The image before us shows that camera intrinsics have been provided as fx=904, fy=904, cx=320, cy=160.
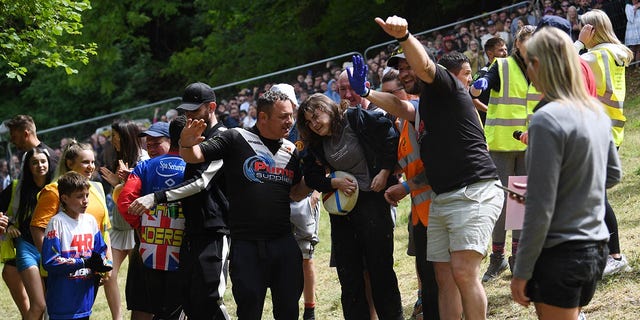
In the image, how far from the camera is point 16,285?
28.9 feet

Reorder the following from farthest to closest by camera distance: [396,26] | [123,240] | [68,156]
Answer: [123,240], [68,156], [396,26]

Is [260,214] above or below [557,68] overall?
below

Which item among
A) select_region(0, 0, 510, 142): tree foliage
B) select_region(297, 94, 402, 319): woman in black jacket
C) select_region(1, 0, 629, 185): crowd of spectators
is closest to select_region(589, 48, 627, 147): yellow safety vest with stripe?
select_region(297, 94, 402, 319): woman in black jacket

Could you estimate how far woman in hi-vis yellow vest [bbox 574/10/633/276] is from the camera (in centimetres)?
689

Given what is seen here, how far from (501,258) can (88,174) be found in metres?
3.68

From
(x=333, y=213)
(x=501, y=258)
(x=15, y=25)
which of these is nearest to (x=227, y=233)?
(x=333, y=213)

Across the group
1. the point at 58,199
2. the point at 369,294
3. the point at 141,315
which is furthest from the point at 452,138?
the point at 58,199

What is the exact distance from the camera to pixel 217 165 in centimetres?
645

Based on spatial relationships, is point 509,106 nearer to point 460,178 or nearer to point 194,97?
point 460,178

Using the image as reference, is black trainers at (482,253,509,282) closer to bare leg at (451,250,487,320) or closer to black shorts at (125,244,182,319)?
bare leg at (451,250,487,320)

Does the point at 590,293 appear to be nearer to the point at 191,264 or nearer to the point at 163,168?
the point at 191,264

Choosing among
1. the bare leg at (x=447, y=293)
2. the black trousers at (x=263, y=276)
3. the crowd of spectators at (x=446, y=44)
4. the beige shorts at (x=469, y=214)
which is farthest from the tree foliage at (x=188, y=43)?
the beige shorts at (x=469, y=214)

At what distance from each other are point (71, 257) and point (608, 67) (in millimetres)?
4407

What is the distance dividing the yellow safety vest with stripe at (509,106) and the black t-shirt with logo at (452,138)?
2.09 metres
